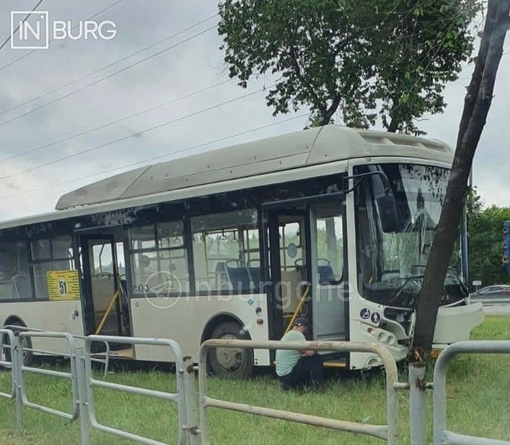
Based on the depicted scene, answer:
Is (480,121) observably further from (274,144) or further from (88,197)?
(88,197)

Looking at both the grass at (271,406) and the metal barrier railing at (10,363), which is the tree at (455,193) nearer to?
the grass at (271,406)

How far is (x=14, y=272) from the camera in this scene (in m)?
12.6

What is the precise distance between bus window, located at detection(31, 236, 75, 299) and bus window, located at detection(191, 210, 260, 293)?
3.15m

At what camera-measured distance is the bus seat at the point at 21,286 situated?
40.4ft

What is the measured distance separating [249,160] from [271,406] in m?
3.72

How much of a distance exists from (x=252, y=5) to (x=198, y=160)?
5923 mm

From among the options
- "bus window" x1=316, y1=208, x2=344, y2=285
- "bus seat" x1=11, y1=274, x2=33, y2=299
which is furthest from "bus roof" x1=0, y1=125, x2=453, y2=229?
"bus seat" x1=11, y1=274, x2=33, y2=299

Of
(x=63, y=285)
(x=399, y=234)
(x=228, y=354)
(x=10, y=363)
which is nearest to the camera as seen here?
(x=10, y=363)

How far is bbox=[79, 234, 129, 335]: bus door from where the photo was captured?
11227 millimetres

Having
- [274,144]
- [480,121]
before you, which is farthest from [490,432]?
[274,144]

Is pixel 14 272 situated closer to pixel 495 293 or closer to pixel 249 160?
pixel 249 160

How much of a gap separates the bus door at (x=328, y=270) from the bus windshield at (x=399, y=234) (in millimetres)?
315

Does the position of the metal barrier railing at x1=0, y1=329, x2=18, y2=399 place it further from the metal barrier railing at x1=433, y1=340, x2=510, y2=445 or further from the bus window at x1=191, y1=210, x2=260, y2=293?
A: the metal barrier railing at x1=433, y1=340, x2=510, y2=445

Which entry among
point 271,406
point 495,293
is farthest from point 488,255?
point 271,406
